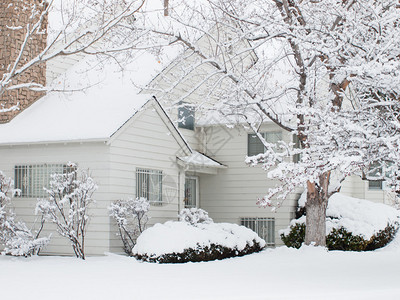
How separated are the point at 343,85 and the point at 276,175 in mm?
6039

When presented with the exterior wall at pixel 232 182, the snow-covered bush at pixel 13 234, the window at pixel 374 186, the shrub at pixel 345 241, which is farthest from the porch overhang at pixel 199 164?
the window at pixel 374 186

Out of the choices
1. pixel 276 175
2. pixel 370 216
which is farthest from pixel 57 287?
pixel 370 216

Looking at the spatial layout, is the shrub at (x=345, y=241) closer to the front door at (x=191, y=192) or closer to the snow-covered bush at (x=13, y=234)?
the front door at (x=191, y=192)

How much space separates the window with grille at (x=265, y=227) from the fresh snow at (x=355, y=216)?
1450 millimetres

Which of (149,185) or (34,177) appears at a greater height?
(34,177)

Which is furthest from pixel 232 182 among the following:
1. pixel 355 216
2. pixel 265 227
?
pixel 355 216

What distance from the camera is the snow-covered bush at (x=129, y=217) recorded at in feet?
51.6

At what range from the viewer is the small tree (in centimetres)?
1514

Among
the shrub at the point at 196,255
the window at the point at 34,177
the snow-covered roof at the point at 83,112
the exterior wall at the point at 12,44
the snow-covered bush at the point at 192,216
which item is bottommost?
the shrub at the point at 196,255

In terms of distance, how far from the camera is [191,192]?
20.9 metres

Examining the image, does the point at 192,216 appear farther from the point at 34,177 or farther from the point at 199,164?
the point at 34,177

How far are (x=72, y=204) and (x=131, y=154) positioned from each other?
2435mm

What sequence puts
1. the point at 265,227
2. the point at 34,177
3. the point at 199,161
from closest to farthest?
the point at 34,177 → the point at 199,161 → the point at 265,227

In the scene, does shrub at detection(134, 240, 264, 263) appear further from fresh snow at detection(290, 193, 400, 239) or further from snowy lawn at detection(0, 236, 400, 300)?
fresh snow at detection(290, 193, 400, 239)
